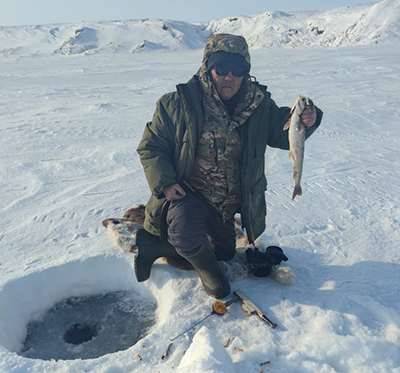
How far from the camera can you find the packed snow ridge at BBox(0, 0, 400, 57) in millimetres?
36188

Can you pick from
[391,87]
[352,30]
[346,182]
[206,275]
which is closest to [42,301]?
[206,275]

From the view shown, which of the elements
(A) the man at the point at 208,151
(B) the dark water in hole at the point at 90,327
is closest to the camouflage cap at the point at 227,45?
Answer: (A) the man at the point at 208,151

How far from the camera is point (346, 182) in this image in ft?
15.4

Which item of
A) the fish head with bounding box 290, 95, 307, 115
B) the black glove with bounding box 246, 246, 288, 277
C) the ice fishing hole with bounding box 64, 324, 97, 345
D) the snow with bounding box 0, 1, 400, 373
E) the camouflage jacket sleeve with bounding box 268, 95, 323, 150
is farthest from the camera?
the black glove with bounding box 246, 246, 288, 277

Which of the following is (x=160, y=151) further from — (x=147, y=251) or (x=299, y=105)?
(x=299, y=105)

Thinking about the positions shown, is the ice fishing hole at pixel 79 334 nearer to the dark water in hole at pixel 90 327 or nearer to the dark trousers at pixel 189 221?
the dark water in hole at pixel 90 327

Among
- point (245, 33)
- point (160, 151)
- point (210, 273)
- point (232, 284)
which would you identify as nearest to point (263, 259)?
point (232, 284)

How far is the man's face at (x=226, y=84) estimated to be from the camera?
2.73 m

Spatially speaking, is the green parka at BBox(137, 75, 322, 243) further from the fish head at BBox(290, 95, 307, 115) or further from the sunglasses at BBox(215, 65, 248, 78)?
the fish head at BBox(290, 95, 307, 115)

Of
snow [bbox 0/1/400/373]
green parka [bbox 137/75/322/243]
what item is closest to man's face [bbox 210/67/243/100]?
green parka [bbox 137/75/322/243]

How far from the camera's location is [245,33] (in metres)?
54.2

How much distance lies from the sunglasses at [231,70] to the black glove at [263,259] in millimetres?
1428

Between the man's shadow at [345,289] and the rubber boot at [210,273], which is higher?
the rubber boot at [210,273]

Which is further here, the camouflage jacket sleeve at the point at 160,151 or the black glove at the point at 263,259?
the black glove at the point at 263,259
